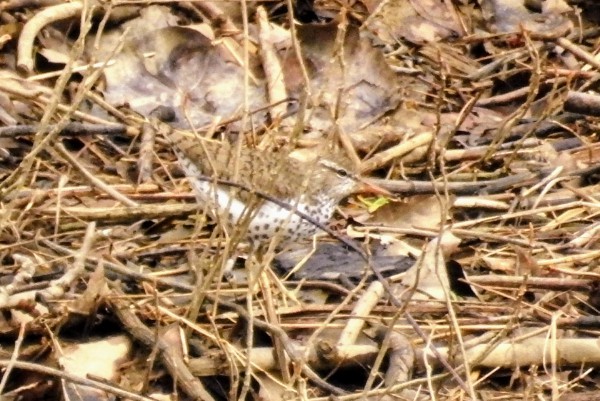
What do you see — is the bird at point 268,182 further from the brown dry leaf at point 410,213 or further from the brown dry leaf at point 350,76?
the brown dry leaf at point 350,76

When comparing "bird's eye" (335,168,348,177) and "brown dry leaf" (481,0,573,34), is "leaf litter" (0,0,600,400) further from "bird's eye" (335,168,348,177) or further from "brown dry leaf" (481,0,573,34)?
"bird's eye" (335,168,348,177)

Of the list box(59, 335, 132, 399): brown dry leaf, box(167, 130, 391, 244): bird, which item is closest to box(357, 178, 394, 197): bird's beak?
box(167, 130, 391, 244): bird

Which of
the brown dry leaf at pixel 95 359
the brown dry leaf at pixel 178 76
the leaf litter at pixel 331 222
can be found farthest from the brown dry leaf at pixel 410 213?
the brown dry leaf at pixel 95 359

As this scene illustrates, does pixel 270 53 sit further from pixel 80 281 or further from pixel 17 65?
pixel 80 281

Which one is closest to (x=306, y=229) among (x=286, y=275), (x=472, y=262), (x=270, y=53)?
(x=286, y=275)

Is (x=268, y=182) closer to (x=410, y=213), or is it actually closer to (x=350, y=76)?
(x=410, y=213)
